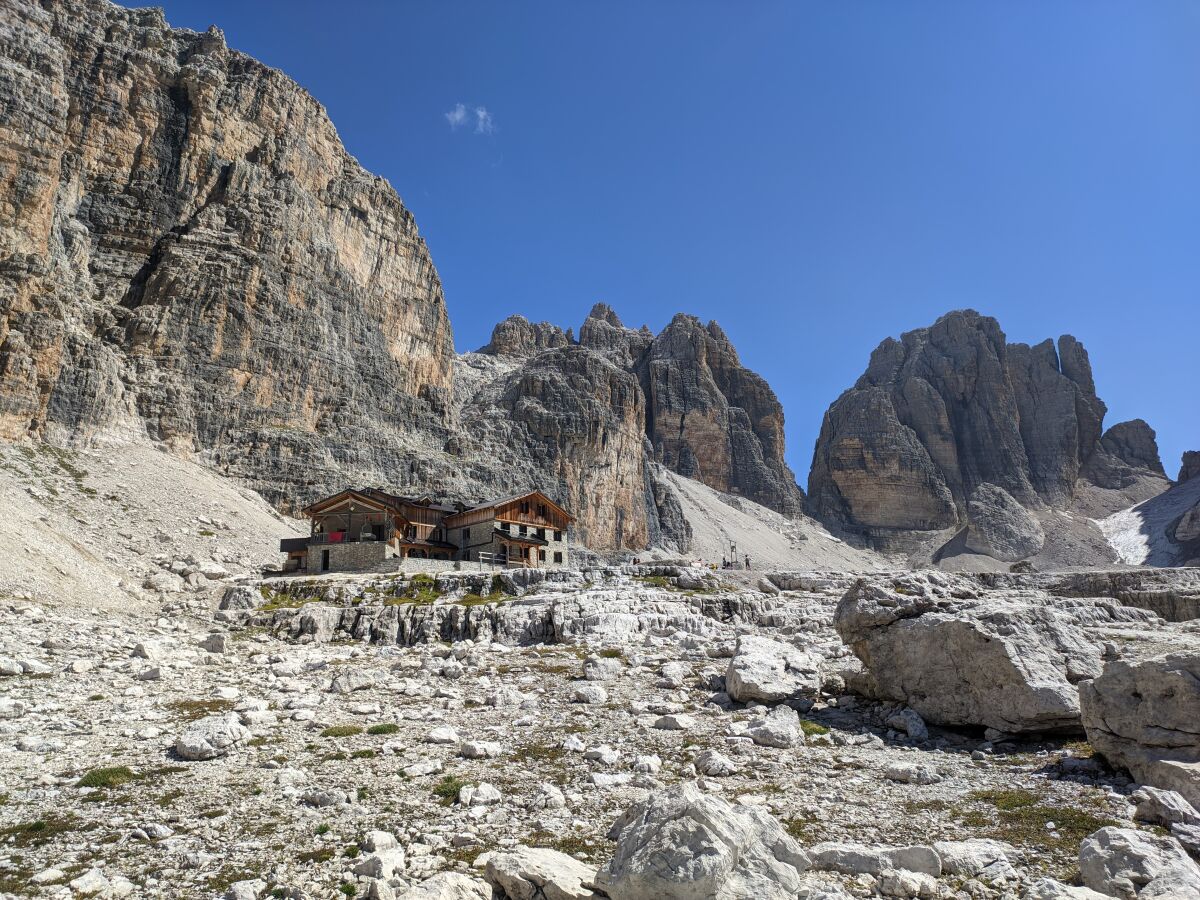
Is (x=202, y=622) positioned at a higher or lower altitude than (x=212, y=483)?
lower

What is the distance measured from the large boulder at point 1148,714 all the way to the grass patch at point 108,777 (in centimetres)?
1765

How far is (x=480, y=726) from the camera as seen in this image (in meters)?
17.0

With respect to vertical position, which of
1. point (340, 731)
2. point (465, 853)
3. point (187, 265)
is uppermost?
point (187, 265)

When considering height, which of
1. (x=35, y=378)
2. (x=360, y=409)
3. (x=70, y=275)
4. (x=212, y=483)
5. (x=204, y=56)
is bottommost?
(x=212, y=483)

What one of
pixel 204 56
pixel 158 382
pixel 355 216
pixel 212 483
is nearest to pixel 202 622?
pixel 212 483

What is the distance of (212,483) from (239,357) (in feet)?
80.4

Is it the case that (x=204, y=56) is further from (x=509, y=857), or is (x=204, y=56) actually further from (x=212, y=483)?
(x=509, y=857)

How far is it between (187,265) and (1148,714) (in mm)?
108034

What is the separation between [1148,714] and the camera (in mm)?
12812

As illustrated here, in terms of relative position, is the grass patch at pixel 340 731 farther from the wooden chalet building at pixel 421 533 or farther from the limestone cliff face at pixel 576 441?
the limestone cliff face at pixel 576 441

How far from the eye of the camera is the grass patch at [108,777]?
39.1 feet

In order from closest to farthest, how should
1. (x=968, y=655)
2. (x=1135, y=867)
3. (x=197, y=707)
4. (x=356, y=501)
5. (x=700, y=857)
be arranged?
(x=700, y=857)
(x=1135, y=867)
(x=968, y=655)
(x=197, y=707)
(x=356, y=501)

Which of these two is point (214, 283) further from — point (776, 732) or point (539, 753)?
point (776, 732)

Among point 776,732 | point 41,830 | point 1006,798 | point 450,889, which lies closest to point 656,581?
point 776,732
